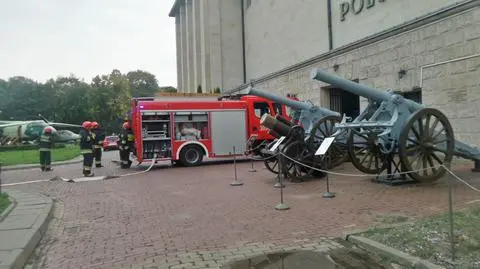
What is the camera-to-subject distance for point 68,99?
2987 inches

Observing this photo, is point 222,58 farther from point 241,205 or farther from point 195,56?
point 241,205

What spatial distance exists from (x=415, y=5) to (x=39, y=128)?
4566cm

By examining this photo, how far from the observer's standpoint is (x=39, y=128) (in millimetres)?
50688

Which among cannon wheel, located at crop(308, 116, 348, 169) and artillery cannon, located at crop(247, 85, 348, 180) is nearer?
artillery cannon, located at crop(247, 85, 348, 180)

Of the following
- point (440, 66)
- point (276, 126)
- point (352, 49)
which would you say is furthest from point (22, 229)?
point (352, 49)

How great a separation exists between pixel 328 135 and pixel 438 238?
7539 mm

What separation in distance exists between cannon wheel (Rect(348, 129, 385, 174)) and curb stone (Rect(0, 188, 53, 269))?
22.6ft

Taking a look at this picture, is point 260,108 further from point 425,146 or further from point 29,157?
point 29,157

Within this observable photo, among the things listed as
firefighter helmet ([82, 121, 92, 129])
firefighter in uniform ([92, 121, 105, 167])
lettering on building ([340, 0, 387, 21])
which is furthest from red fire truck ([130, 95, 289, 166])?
lettering on building ([340, 0, 387, 21])

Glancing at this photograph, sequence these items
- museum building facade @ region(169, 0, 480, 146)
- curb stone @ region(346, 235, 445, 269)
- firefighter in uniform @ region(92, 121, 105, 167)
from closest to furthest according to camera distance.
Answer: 1. curb stone @ region(346, 235, 445, 269)
2. museum building facade @ region(169, 0, 480, 146)
3. firefighter in uniform @ region(92, 121, 105, 167)

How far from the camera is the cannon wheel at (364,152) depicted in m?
10.6

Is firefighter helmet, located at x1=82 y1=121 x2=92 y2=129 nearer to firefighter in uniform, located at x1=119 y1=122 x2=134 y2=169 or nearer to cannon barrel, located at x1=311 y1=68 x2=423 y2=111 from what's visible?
firefighter in uniform, located at x1=119 y1=122 x2=134 y2=169

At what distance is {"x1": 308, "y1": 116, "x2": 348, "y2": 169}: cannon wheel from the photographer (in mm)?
11988

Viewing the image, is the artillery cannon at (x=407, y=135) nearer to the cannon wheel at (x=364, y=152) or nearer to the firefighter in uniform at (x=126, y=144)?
the cannon wheel at (x=364, y=152)
